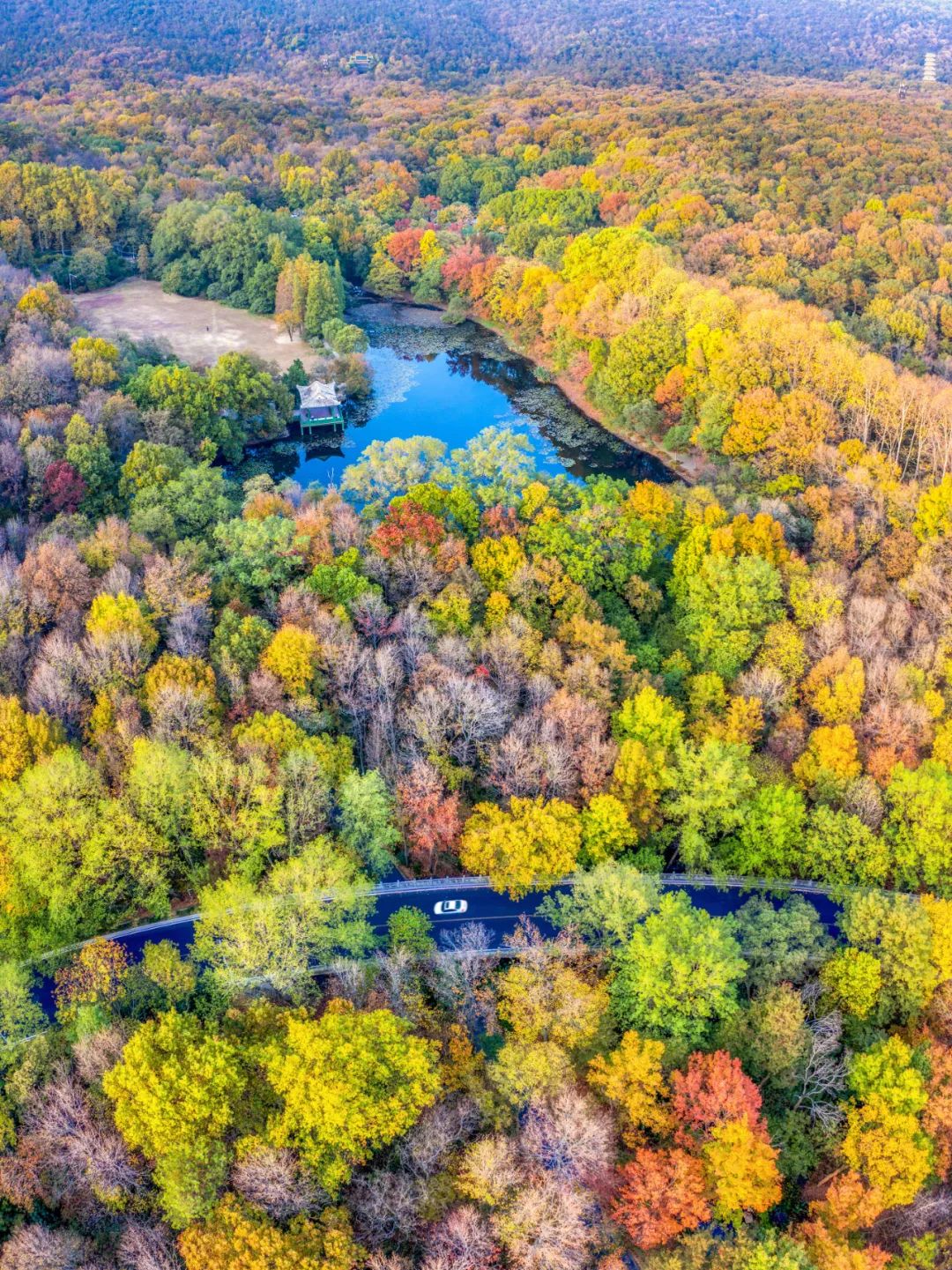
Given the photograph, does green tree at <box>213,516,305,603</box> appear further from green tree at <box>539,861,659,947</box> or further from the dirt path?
the dirt path

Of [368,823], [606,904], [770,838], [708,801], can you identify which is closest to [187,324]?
[368,823]

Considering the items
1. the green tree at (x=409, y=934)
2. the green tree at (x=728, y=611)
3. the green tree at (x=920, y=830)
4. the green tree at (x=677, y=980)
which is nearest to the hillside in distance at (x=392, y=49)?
the green tree at (x=728, y=611)

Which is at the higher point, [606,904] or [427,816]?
[427,816]

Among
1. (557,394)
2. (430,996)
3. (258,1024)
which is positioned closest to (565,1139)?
(430,996)

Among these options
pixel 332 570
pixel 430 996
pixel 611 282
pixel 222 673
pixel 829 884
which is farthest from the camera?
pixel 611 282

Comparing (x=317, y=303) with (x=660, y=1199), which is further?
(x=317, y=303)

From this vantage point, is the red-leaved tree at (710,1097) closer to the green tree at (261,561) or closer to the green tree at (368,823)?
the green tree at (368,823)

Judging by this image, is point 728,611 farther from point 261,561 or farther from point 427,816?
point 261,561

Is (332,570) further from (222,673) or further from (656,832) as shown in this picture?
(656,832)
